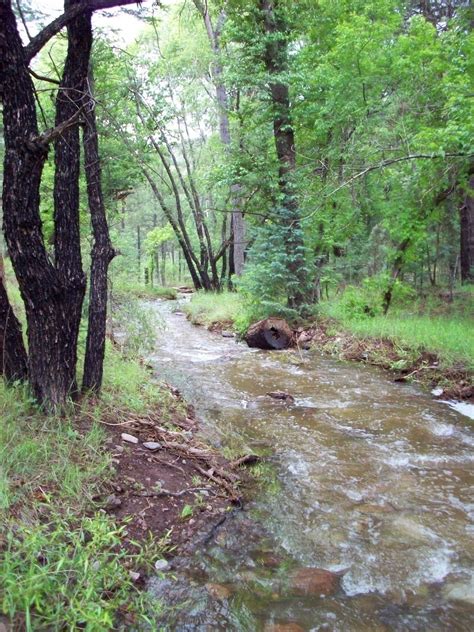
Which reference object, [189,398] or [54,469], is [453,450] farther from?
[54,469]

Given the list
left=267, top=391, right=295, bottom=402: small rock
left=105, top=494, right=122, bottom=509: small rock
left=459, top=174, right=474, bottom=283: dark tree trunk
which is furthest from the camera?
left=459, top=174, right=474, bottom=283: dark tree trunk

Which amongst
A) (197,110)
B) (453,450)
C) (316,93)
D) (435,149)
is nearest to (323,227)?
(316,93)

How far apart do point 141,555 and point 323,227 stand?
36.0 feet

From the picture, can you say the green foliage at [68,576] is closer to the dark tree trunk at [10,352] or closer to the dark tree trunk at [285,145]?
the dark tree trunk at [10,352]

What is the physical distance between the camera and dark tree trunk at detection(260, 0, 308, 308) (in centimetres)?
1073

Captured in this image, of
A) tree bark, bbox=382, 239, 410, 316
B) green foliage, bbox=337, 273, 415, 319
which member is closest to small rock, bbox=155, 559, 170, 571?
green foliage, bbox=337, 273, 415, 319

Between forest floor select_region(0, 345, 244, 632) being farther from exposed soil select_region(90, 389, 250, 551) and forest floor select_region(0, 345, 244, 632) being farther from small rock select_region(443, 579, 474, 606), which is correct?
small rock select_region(443, 579, 474, 606)

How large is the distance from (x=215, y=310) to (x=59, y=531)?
12.1m

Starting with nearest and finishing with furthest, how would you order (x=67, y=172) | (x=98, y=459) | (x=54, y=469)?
(x=54, y=469), (x=98, y=459), (x=67, y=172)

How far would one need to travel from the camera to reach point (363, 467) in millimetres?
4344

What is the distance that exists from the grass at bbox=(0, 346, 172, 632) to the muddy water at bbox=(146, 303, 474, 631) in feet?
1.21

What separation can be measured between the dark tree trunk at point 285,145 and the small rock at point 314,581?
27.2ft

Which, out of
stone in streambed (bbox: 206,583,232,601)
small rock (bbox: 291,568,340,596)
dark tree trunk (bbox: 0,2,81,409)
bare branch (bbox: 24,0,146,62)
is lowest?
small rock (bbox: 291,568,340,596)

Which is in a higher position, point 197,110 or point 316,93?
point 197,110
